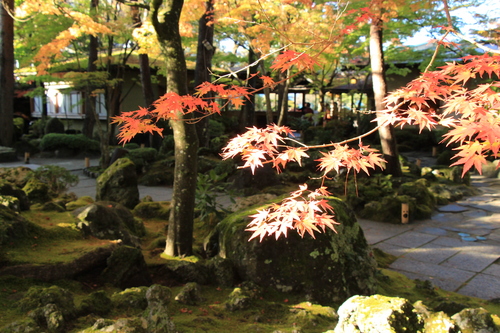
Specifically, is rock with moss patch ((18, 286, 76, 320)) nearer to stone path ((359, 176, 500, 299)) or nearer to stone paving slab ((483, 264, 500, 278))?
stone path ((359, 176, 500, 299))

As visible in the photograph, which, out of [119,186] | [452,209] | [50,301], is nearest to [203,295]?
[50,301]

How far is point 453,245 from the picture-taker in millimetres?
6734

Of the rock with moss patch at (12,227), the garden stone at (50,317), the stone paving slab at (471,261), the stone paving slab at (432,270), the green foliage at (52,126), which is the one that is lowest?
the stone paving slab at (432,270)

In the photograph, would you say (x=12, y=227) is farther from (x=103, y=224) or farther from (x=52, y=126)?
(x=52, y=126)

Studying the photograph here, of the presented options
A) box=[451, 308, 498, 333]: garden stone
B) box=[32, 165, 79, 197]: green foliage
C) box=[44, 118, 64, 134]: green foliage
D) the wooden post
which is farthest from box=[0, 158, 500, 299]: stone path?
box=[44, 118, 64, 134]: green foliage

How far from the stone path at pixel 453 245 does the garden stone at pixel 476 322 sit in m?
2.14

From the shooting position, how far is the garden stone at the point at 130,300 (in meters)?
3.48

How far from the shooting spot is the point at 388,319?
2471 millimetres

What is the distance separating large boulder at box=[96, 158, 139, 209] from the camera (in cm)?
776

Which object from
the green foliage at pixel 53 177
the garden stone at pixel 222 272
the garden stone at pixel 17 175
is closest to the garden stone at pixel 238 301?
the garden stone at pixel 222 272

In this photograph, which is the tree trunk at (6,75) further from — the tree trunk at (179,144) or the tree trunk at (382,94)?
the tree trunk at (179,144)

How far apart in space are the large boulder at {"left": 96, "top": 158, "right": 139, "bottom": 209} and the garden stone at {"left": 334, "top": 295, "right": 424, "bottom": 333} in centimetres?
588

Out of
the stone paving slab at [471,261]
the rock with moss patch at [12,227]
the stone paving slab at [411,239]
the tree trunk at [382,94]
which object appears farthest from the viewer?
the tree trunk at [382,94]

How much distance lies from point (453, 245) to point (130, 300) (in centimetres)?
544
